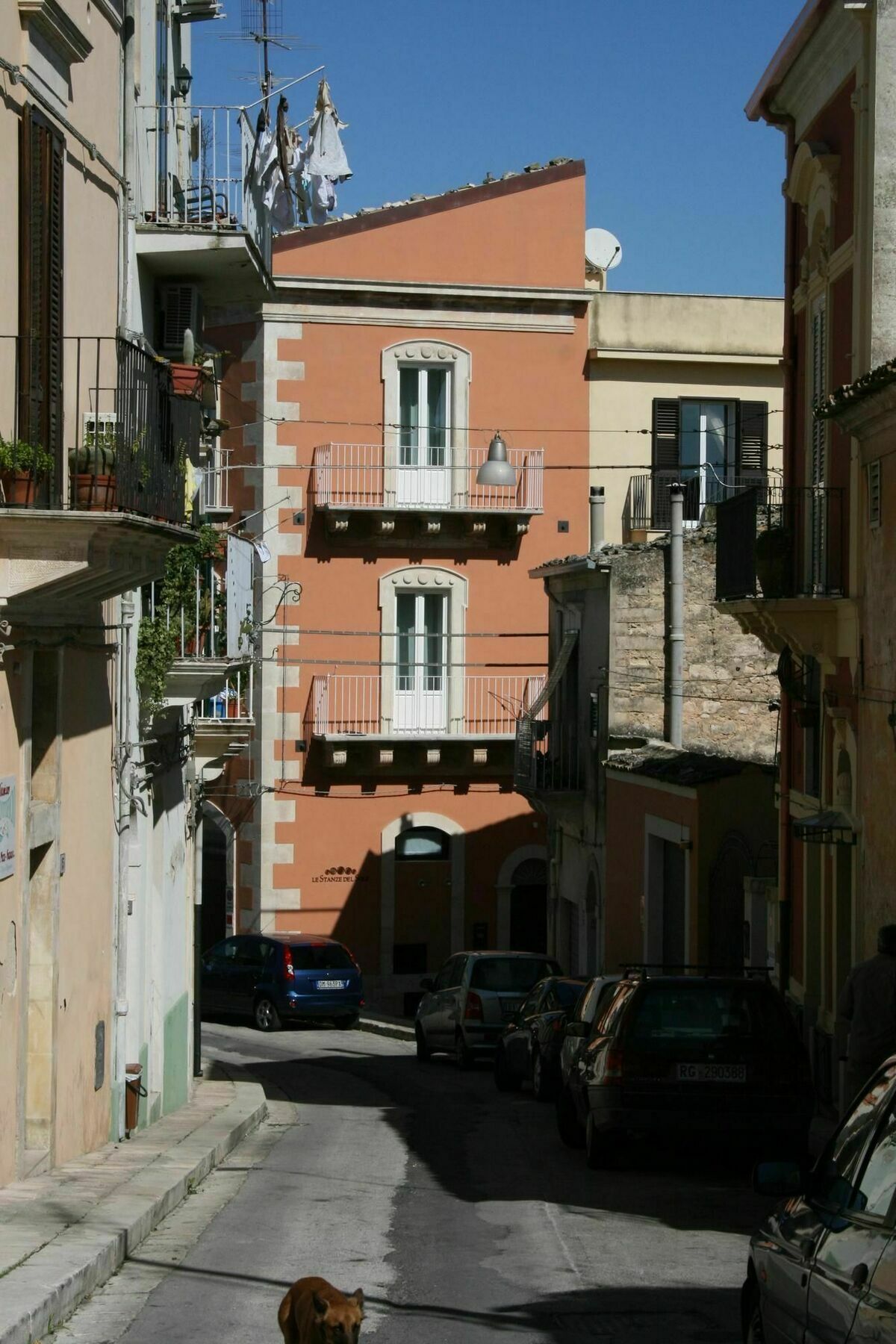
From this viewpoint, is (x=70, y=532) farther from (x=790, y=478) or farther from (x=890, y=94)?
(x=790, y=478)

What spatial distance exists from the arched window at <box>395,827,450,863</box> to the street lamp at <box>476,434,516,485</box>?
7.38m

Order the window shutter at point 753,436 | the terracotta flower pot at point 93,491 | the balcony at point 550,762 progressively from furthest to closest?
the window shutter at point 753,436, the balcony at point 550,762, the terracotta flower pot at point 93,491

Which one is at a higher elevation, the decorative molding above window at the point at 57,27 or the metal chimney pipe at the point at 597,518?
the decorative molding above window at the point at 57,27

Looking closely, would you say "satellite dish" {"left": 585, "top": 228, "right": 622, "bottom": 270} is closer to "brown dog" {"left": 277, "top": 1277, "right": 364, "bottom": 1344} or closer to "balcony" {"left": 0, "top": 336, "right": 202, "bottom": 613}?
"balcony" {"left": 0, "top": 336, "right": 202, "bottom": 613}

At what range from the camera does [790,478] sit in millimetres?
21094

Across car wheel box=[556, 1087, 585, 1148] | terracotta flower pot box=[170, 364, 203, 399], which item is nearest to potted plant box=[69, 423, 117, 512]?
terracotta flower pot box=[170, 364, 203, 399]

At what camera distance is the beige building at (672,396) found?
123 feet

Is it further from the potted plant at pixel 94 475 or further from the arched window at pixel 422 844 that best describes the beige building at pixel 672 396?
the potted plant at pixel 94 475

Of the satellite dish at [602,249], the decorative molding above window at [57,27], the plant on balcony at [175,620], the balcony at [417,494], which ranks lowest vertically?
the plant on balcony at [175,620]

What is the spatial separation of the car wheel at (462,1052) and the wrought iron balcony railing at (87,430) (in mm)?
13692

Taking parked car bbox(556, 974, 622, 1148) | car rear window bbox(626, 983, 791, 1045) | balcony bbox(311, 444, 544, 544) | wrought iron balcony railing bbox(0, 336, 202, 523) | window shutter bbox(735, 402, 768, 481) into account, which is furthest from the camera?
window shutter bbox(735, 402, 768, 481)

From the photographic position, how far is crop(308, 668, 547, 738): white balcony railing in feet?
119

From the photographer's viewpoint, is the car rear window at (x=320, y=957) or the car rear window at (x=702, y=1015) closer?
the car rear window at (x=702, y=1015)

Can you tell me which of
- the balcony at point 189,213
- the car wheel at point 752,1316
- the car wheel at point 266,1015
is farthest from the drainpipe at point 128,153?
the car wheel at point 266,1015
